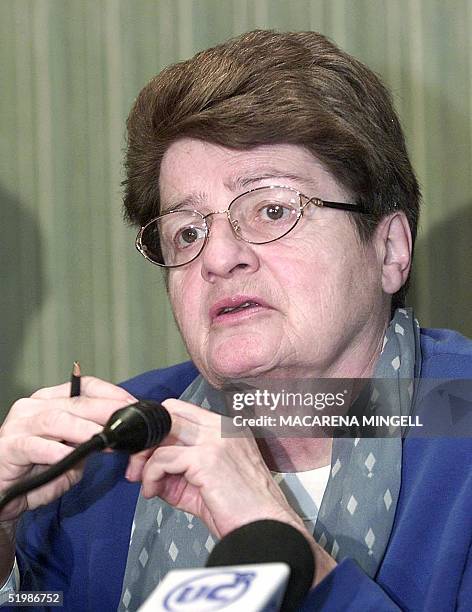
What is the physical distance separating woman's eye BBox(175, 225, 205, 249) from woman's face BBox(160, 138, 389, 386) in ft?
0.14

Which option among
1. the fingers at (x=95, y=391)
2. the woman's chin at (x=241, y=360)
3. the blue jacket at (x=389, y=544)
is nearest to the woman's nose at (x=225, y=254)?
the woman's chin at (x=241, y=360)

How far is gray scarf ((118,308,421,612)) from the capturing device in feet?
4.58

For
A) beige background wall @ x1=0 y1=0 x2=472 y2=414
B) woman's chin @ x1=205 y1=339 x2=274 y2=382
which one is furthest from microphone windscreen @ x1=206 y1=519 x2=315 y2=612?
beige background wall @ x1=0 y1=0 x2=472 y2=414

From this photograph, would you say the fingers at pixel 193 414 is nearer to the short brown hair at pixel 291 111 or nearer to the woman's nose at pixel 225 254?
the woman's nose at pixel 225 254

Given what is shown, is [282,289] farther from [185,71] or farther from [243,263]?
[185,71]

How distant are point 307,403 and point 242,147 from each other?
42 centimetres

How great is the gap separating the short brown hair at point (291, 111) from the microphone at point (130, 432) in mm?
553

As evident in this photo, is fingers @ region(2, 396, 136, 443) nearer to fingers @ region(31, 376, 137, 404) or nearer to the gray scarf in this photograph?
fingers @ region(31, 376, 137, 404)

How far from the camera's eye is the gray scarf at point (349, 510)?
4.58ft

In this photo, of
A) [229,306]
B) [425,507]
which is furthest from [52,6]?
[425,507]

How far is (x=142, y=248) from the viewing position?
5.54 feet

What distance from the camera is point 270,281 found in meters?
1.44

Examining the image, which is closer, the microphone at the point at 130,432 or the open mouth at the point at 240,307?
the microphone at the point at 130,432

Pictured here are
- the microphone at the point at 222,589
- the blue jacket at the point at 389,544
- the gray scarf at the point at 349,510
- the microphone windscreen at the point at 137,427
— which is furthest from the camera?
the gray scarf at the point at 349,510
